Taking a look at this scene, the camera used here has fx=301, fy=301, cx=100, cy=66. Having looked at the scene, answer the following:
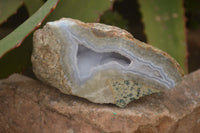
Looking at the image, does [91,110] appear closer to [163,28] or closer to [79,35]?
[79,35]

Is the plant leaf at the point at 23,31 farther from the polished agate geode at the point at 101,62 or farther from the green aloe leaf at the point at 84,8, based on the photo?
the green aloe leaf at the point at 84,8

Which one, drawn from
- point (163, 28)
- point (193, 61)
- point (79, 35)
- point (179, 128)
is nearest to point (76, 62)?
point (79, 35)

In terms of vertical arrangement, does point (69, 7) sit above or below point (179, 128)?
above

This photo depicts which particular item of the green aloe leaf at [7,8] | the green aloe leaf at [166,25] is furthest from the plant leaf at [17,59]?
the green aloe leaf at [166,25]

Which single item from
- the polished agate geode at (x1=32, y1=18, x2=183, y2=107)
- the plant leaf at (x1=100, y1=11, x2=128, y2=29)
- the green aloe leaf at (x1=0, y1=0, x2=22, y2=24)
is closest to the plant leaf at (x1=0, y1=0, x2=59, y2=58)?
the polished agate geode at (x1=32, y1=18, x2=183, y2=107)

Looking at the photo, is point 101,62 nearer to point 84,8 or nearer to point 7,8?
point 84,8

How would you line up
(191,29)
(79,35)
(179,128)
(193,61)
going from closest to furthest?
(79,35)
(179,128)
(193,61)
(191,29)

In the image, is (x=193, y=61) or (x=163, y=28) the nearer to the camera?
(x=163, y=28)

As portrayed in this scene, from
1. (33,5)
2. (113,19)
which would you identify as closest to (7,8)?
(33,5)
